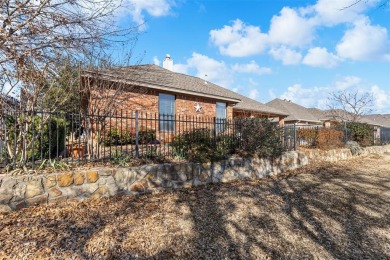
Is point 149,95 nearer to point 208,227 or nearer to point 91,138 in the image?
point 91,138

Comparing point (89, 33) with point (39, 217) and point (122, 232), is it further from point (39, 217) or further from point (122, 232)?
point (122, 232)

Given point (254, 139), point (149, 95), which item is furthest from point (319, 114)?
point (254, 139)

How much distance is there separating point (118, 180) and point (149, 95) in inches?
309

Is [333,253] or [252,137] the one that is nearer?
[333,253]

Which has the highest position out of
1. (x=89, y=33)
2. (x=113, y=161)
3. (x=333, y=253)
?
(x=89, y=33)

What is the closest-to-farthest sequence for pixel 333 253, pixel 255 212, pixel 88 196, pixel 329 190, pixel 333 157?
pixel 333 253
pixel 255 212
pixel 88 196
pixel 329 190
pixel 333 157

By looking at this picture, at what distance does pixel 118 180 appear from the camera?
17.6 ft

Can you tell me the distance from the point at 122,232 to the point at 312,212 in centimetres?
342

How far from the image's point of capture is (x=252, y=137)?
8305mm

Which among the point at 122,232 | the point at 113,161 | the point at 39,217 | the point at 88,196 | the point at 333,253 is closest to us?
the point at 333,253

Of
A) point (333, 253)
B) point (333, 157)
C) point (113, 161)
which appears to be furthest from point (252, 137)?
point (333, 157)

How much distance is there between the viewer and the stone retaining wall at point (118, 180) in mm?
4352

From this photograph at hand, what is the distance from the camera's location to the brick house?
8.72 meters

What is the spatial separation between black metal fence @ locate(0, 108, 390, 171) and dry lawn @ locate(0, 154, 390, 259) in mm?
1344
